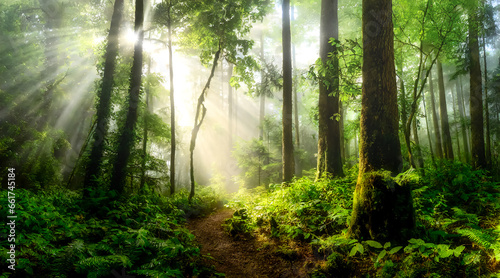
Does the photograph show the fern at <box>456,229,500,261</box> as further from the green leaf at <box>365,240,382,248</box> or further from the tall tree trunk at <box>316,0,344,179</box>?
the tall tree trunk at <box>316,0,344,179</box>

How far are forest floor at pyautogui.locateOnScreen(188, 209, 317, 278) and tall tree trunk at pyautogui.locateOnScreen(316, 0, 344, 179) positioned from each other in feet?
12.7

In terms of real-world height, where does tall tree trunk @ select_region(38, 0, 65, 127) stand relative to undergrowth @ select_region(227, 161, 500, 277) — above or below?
above

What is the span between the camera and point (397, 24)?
7844mm

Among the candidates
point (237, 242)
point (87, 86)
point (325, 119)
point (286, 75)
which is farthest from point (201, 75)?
point (237, 242)

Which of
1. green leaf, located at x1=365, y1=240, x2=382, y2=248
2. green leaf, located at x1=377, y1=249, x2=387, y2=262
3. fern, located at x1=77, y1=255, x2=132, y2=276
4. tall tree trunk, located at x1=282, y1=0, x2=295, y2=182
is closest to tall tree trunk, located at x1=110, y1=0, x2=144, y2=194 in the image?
tall tree trunk, located at x1=282, y1=0, x2=295, y2=182

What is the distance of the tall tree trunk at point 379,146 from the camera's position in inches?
148

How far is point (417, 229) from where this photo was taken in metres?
3.73

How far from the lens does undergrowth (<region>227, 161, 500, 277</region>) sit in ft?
→ 9.47

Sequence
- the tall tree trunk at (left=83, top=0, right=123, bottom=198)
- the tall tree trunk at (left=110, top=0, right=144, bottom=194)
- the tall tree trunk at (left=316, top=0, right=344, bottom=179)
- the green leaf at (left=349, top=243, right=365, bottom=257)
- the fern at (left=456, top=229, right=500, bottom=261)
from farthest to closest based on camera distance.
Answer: the tall tree trunk at (left=83, top=0, right=123, bottom=198)
the tall tree trunk at (left=110, top=0, right=144, bottom=194)
the tall tree trunk at (left=316, top=0, right=344, bottom=179)
the green leaf at (left=349, top=243, right=365, bottom=257)
the fern at (left=456, top=229, right=500, bottom=261)

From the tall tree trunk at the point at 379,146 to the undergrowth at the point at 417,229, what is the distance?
251 millimetres

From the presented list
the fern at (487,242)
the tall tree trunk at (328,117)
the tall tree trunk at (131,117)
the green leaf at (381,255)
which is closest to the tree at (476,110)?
the tall tree trunk at (328,117)

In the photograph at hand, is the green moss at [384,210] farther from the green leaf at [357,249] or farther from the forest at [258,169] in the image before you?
the green leaf at [357,249]

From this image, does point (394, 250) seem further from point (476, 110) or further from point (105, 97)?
point (105, 97)

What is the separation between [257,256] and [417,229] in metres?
3.21
